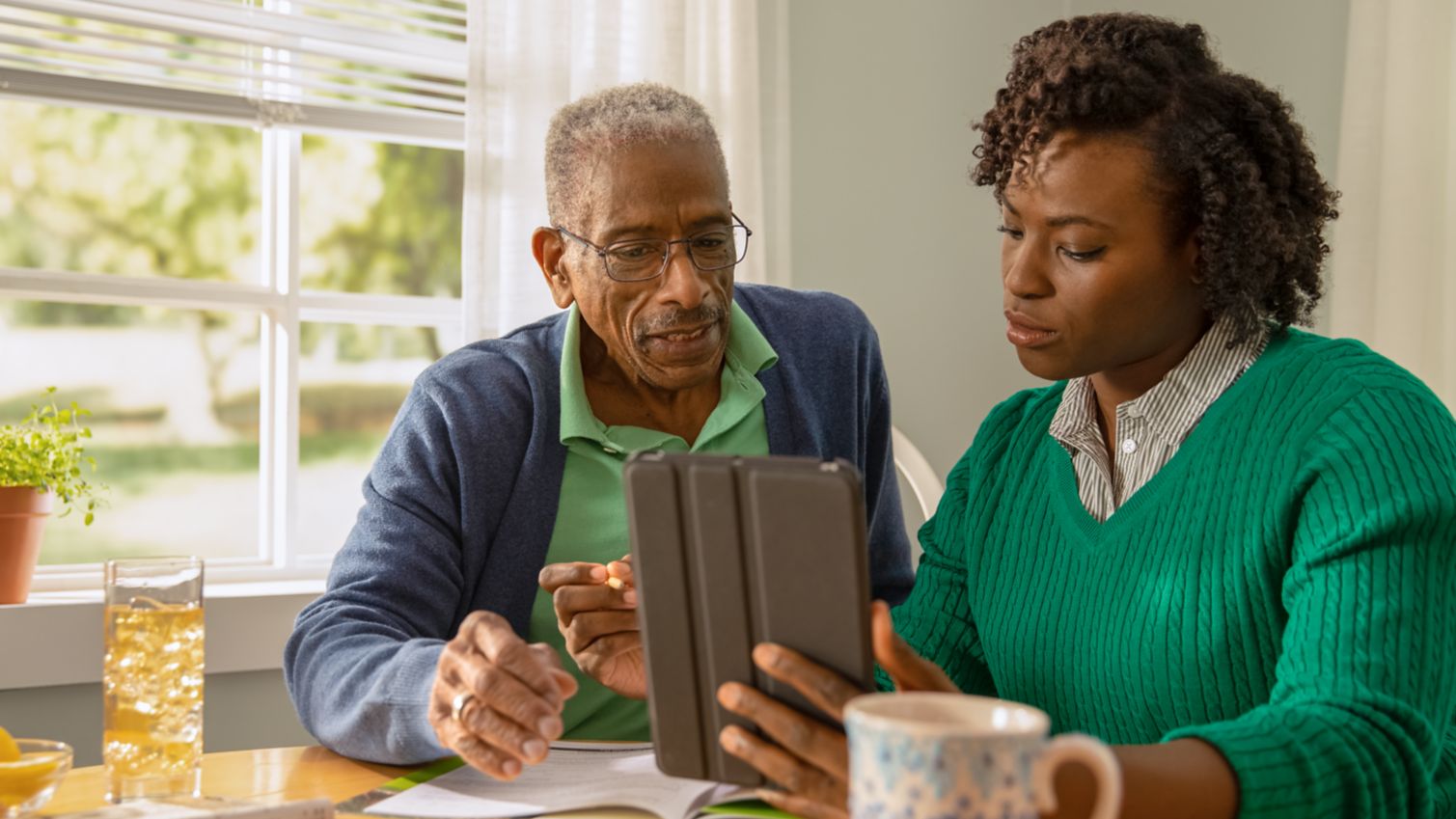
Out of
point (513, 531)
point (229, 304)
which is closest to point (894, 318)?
point (229, 304)

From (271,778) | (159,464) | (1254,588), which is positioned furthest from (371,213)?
(1254,588)

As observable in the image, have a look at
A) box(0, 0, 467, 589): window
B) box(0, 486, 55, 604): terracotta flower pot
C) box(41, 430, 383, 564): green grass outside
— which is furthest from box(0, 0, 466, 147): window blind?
box(41, 430, 383, 564): green grass outside

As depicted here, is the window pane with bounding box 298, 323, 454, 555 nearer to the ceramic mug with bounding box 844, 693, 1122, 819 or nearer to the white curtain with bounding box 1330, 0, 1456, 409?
the white curtain with bounding box 1330, 0, 1456, 409

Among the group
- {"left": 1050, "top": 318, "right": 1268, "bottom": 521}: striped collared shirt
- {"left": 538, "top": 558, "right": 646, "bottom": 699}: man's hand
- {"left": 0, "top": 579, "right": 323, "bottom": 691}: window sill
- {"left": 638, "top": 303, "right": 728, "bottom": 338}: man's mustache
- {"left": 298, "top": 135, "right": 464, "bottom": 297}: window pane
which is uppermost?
{"left": 298, "top": 135, "right": 464, "bottom": 297}: window pane

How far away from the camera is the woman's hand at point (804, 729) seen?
2.86 feet

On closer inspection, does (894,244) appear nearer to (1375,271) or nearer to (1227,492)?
(1375,271)

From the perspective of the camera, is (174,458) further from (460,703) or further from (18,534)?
(460,703)

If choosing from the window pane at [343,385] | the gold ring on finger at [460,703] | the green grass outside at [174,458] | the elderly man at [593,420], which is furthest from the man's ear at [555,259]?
the green grass outside at [174,458]

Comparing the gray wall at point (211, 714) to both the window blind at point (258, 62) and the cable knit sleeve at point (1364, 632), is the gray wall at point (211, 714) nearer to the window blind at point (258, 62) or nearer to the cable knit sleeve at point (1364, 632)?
the window blind at point (258, 62)

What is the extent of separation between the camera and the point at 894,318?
3.19 meters

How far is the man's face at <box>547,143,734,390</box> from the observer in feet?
5.47

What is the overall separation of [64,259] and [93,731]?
4969 mm

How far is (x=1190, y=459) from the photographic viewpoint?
1315 mm

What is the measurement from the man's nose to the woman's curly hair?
43 cm
